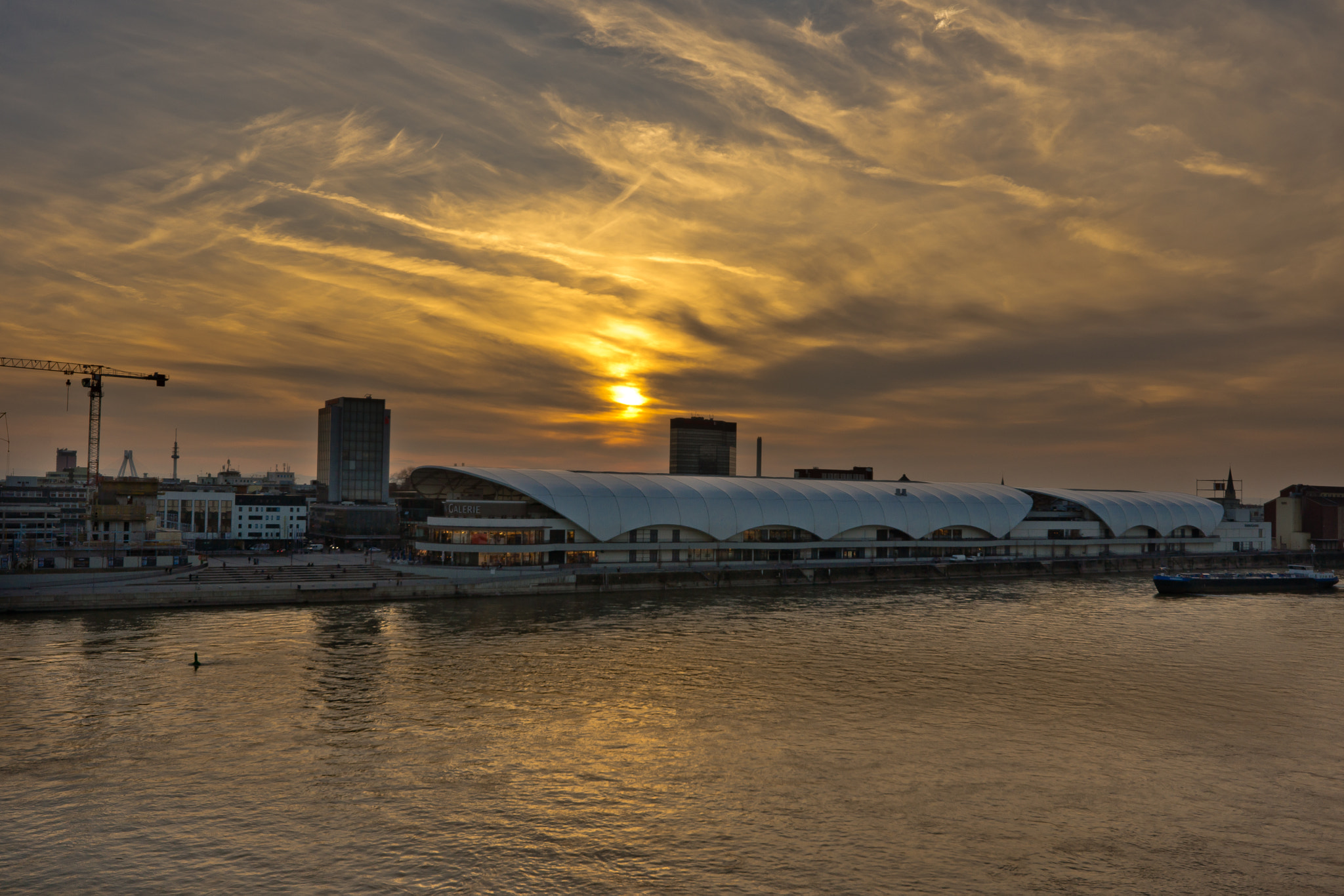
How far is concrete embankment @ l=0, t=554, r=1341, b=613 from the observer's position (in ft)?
243

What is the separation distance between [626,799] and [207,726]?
21.5 m

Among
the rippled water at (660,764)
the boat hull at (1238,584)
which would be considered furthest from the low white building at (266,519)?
the boat hull at (1238,584)

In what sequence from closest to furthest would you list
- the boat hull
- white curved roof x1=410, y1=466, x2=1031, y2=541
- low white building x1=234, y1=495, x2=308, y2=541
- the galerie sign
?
the galerie sign
white curved roof x1=410, y1=466, x2=1031, y2=541
the boat hull
low white building x1=234, y1=495, x2=308, y2=541

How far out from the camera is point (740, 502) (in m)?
112

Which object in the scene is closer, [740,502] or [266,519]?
[740,502]

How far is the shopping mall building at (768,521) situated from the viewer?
98188mm

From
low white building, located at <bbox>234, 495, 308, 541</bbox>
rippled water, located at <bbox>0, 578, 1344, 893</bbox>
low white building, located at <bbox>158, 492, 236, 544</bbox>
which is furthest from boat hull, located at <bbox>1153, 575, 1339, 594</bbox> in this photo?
low white building, located at <bbox>158, 492, 236, 544</bbox>

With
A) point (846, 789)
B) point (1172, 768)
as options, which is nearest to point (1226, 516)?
point (1172, 768)

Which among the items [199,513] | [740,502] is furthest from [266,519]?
[740,502]

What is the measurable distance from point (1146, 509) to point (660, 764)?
142 metres

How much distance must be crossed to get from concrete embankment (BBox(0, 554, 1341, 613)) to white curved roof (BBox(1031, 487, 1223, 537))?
31.1ft

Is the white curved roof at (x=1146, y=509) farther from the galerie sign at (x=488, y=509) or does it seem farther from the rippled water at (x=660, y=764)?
the galerie sign at (x=488, y=509)

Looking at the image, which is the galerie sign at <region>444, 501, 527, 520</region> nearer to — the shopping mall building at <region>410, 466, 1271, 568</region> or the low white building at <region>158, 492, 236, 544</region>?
the shopping mall building at <region>410, 466, 1271, 568</region>

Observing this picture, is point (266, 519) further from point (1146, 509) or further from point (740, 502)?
point (1146, 509)
